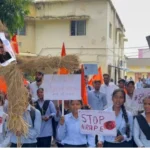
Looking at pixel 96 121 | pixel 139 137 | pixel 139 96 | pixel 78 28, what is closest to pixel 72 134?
pixel 96 121

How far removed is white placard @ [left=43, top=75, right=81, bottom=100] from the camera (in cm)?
395

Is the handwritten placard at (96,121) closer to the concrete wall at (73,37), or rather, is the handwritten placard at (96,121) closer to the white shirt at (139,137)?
Answer: the white shirt at (139,137)

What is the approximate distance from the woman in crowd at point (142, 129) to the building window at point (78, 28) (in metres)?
15.6

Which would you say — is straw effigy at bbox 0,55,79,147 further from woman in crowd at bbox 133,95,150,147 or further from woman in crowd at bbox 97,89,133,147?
woman in crowd at bbox 133,95,150,147

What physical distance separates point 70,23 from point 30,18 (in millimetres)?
2407

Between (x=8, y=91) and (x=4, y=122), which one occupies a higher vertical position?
(x=8, y=91)

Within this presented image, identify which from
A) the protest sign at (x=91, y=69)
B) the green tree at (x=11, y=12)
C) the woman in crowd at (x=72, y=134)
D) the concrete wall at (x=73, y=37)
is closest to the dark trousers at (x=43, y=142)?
the woman in crowd at (x=72, y=134)

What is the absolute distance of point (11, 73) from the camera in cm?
347

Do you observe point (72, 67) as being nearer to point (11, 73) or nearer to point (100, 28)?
point (11, 73)

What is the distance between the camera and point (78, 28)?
63.2 ft

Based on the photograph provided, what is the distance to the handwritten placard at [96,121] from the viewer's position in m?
3.76

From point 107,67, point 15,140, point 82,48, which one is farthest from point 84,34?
point 15,140

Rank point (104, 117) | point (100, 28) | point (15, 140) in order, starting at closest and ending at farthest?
1. point (104, 117)
2. point (15, 140)
3. point (100, 28)

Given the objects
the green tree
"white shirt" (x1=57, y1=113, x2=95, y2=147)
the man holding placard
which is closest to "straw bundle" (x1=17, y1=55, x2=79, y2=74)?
"white shirt" (x1=57, y1=113, x2=95, y2=147)
